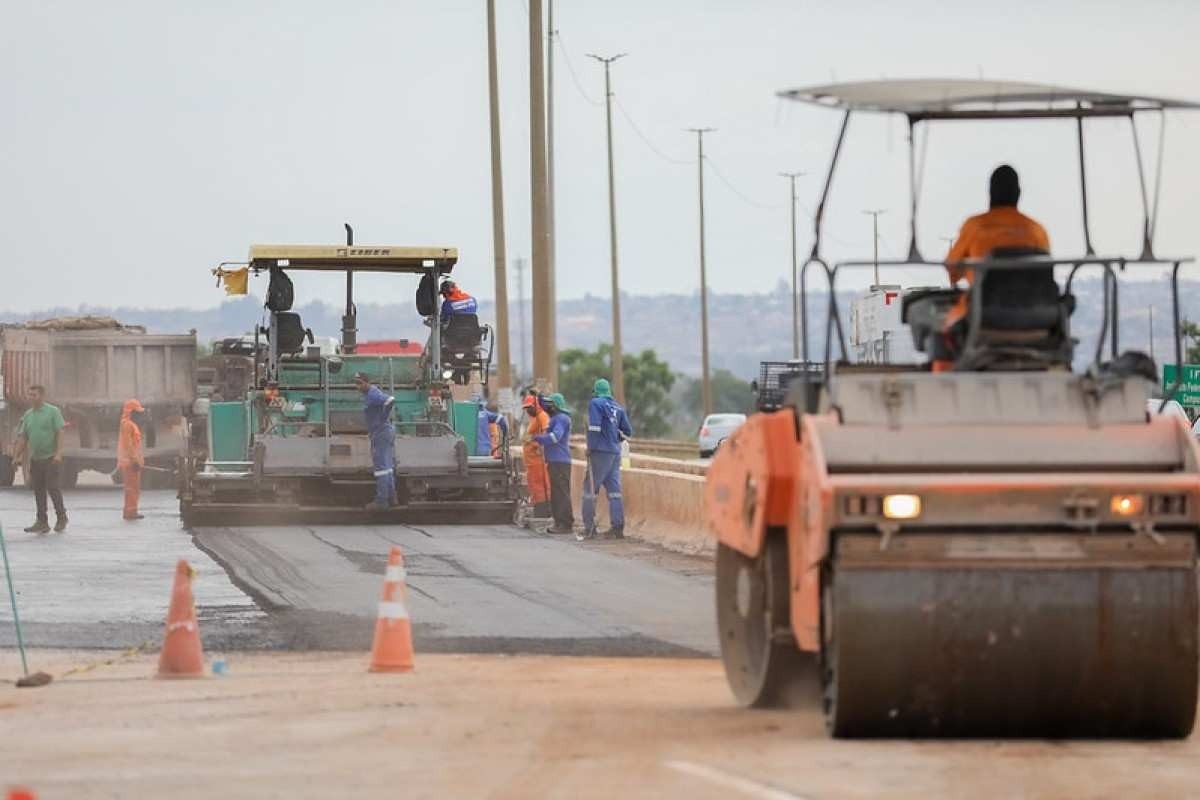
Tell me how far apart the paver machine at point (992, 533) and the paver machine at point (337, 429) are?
17.9 metres

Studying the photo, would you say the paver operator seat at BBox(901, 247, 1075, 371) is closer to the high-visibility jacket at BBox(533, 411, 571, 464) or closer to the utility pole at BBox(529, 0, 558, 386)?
the high-visibility jacket at BBox(533, 411, 571, 464)

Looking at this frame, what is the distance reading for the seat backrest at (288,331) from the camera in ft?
92.0

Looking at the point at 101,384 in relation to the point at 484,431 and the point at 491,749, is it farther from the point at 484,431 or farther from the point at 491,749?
the point at 491,749

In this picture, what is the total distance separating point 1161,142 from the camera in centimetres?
1065

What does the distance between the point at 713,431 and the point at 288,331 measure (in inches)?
1412

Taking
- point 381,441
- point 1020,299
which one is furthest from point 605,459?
point 1020,299

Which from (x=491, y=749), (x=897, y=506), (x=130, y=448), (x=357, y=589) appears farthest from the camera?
(x=130, y=448)

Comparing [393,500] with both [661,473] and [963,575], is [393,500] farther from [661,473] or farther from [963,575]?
[963,575]

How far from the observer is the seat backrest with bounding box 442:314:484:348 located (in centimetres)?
2853

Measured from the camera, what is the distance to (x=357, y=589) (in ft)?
61.9

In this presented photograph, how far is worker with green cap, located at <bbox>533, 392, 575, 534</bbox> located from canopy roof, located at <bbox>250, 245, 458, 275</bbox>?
2302 mm

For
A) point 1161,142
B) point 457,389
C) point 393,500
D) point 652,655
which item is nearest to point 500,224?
point 457,389

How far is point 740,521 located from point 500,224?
3751 centimetres

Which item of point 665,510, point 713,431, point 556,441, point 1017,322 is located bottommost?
point 713,431
